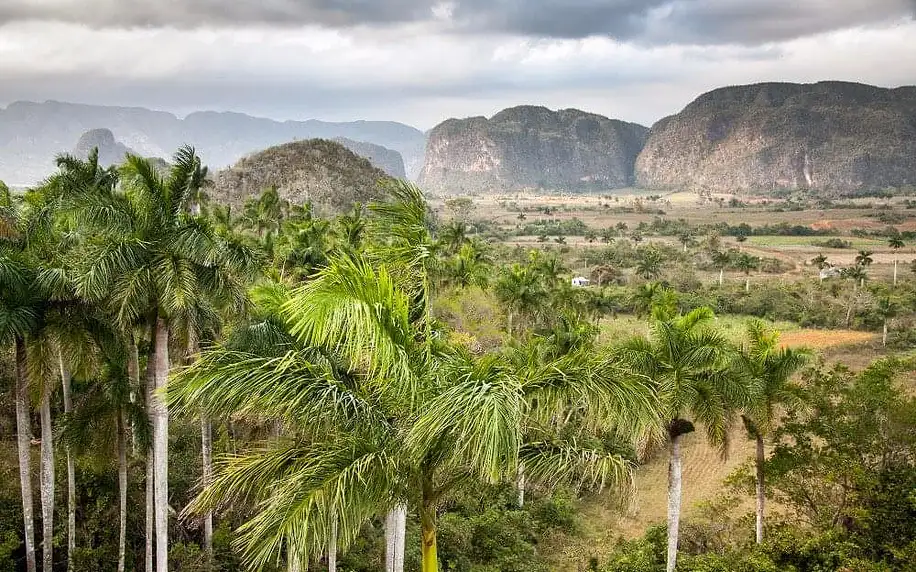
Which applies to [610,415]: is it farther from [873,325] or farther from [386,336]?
[873,325]

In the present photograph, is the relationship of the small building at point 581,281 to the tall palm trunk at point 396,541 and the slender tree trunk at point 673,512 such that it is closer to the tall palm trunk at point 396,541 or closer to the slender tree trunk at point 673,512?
the slender tree trunk at point 673,512

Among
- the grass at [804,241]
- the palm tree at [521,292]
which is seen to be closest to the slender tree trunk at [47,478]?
the palm tree at [521,292]


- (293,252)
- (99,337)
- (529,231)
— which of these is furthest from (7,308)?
(529,231)

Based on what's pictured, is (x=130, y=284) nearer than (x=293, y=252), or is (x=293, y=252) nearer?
(x=130, y=284)

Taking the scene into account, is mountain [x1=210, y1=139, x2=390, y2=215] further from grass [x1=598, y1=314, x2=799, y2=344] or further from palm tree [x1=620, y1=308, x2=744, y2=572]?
palm tree [x1=620, y1=308, x2=744, y2=572]

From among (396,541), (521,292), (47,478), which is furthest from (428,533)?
(521,292)
